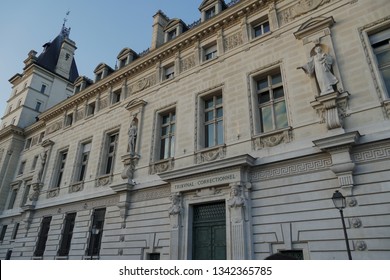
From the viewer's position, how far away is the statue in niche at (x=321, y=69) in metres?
9.51

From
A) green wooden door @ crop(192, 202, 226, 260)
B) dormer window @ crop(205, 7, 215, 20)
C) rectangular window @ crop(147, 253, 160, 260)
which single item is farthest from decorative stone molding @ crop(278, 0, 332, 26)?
rectangular window @ crop(147, 253, 160, 260)

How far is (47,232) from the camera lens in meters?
18.1

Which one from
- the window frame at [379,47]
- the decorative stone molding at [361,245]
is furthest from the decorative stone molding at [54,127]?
the decorative stone molding at [361,245]

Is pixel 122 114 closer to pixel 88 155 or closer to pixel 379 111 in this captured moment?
pixel 88 155

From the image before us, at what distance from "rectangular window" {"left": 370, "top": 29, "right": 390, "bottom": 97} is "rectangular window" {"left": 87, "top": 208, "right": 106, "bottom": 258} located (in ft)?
45.0

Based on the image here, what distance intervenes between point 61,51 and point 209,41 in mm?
28768

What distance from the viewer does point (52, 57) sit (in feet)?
117

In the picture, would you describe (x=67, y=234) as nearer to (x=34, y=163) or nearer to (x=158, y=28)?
(x=34, y=163)

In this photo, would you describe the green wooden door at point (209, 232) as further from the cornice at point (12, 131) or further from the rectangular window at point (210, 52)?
the cornice at point (12, 131)

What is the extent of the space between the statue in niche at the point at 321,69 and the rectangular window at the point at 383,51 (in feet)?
4.77

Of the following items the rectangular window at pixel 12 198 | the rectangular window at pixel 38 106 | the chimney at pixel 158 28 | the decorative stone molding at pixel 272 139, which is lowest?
the decorative stone molding at pixel 272 139

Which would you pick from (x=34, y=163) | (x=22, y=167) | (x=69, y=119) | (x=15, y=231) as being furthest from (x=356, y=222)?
(x=22, y=167)

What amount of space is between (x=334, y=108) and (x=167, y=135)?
320 inches

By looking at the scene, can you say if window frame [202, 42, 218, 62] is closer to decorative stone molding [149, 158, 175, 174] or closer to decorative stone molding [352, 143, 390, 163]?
decorative stone molding [149, 158, 175, 174]
